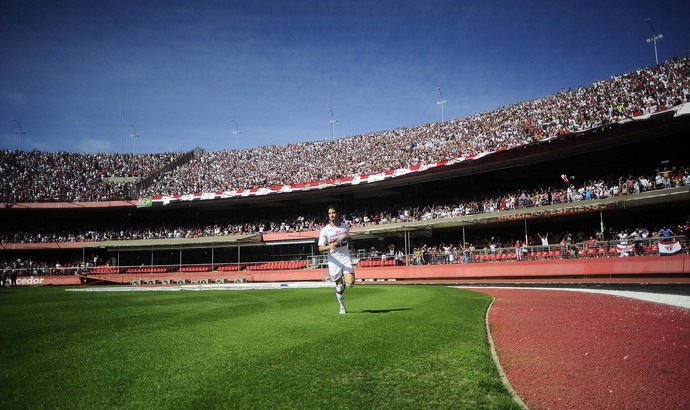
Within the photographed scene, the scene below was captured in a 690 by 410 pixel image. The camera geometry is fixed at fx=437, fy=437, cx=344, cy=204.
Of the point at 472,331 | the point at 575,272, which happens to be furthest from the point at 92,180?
the point at 472,331

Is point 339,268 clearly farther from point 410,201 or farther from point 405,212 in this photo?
point 410,201

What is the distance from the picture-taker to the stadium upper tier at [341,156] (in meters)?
33.5

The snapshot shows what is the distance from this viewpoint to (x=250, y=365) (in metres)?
4.95

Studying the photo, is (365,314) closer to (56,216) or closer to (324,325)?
(324,325)

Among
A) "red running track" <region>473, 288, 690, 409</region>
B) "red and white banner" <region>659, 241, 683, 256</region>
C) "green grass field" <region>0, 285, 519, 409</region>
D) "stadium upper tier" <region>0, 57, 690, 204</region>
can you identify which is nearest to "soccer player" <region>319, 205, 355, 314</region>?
"green grass field" <region>0, 285, 519, 409</region>

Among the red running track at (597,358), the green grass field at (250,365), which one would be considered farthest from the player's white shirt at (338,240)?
the red running track at (597,358)

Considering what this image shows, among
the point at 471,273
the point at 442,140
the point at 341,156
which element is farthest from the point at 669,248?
the point at 341,156

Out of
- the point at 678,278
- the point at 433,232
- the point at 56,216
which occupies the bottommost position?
the point at 678,278

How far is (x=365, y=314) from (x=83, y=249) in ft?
167

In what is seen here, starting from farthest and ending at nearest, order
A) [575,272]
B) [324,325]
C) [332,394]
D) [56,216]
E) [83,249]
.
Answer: [56,216] < [83,249] < [575,272] < [324,325] < [332,394]

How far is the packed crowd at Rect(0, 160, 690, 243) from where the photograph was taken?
2878cm

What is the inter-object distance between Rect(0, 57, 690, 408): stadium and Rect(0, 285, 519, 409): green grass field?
36 mm

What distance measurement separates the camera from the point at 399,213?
4234 cm

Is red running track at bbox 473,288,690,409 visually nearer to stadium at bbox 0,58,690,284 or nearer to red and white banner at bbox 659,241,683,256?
red and white banner at bbox 659,241,683,256
